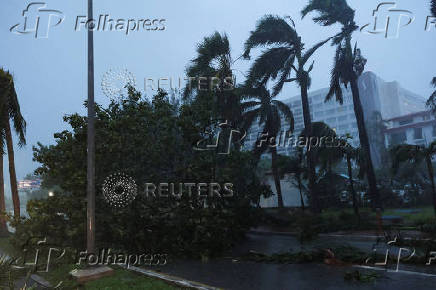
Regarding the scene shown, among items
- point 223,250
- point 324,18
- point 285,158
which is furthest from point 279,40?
point 223,250

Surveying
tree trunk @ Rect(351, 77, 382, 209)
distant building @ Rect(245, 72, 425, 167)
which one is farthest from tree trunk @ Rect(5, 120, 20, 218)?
distant building @ Rect(245, 72, 425, 167)

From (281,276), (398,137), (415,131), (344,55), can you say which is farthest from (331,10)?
(398,137)

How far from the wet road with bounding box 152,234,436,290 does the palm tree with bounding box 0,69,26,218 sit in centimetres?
1346

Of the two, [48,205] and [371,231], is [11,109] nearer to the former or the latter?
[48,205]

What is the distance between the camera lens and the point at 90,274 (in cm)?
823

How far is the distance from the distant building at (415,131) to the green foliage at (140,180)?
178 feet

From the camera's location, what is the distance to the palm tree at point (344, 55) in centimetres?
1989

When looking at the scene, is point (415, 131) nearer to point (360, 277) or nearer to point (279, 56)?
point (279, 56)

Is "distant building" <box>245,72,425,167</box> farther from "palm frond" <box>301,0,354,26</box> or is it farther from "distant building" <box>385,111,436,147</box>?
"palm frond" <box>301,0,354,26</box>

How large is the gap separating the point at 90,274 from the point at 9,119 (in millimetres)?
16070

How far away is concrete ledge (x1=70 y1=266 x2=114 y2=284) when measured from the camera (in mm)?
8109

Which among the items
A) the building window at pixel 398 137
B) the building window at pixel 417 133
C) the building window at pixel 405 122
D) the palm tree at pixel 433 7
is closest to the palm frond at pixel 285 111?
the palm tree at pixel 433 7

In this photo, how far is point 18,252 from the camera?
13.1 metres

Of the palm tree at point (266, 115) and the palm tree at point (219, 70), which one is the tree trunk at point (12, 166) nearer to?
the palm tree at point (219, 70)
